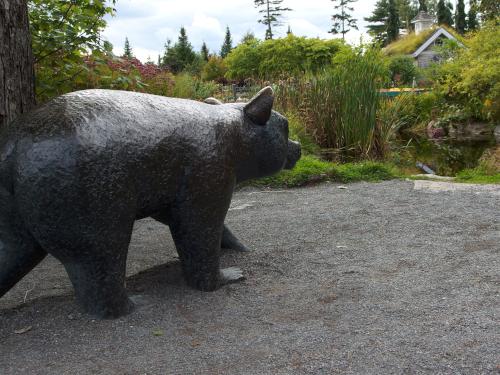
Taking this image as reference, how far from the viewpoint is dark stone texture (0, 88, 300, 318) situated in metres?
2.40

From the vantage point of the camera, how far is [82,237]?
2.46 metres

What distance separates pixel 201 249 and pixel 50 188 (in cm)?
94

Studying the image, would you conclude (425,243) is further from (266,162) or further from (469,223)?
(266,162)

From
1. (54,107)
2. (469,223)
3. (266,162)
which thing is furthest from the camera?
A: (469,223)

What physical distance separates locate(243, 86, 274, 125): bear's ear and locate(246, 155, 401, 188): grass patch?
12.7ft

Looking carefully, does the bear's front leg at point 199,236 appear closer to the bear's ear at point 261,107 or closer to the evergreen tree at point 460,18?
the bear's ear at point 261,107

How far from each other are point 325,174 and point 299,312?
16.1 ft

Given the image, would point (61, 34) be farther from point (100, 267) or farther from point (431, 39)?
point (431, 39)

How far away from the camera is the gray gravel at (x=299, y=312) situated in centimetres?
233

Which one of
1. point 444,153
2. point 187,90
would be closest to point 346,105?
point 187,90

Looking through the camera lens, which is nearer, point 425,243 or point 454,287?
point 454,287

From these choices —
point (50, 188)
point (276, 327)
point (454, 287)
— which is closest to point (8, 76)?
point (50, 188)

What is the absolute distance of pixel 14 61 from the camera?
365 centimetres

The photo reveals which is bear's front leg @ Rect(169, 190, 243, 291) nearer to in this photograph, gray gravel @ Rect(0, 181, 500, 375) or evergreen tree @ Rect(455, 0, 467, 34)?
gray gravel @ Rect(0, 181, 500, 375)
